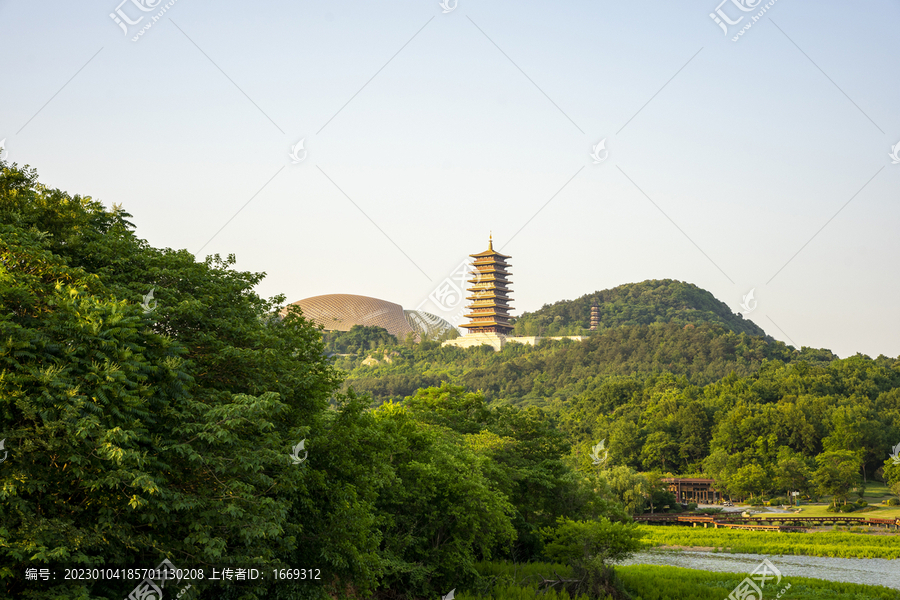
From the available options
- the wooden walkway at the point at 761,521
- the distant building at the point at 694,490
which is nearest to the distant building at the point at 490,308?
the distant building at the point at 694,490

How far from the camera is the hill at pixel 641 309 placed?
15462 centimetres

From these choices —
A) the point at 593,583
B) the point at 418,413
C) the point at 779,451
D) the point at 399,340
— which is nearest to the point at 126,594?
the point at 593,583

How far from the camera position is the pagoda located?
120188mm

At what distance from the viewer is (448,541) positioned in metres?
20.6

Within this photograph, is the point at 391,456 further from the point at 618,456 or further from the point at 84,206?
the point at 618,456

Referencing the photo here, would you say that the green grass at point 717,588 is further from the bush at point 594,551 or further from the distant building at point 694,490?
the distant building at point 694,490

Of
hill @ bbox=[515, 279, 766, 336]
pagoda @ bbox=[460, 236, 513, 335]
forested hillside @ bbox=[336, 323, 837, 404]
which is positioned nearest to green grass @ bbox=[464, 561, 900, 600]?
forested hillside @ bbox=[336, 323, 837, 404]

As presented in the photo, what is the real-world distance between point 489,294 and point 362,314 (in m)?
33.3

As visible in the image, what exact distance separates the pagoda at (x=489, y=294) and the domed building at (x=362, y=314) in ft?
67.3

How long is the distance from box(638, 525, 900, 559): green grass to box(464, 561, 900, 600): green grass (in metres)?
8.20

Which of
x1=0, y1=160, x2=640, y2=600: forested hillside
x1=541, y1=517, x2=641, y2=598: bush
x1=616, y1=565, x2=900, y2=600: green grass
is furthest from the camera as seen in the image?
x1=616, y1=565, x2=900, y2=600: green grass

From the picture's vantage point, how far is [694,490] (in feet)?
200

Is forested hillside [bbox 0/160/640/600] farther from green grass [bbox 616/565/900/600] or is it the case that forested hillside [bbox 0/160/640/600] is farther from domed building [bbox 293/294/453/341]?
domed building [bbox 293/294/453/341]

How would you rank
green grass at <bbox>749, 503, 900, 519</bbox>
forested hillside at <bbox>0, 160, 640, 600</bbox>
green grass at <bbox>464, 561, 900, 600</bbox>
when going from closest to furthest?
forested hillside at <bbox>0, 160, 640, 600</bbox>, green grass at <bbox>464, 561, 900, 600</bbox>, green grass at <bbox>749, 503, 900, 519</bbox>
